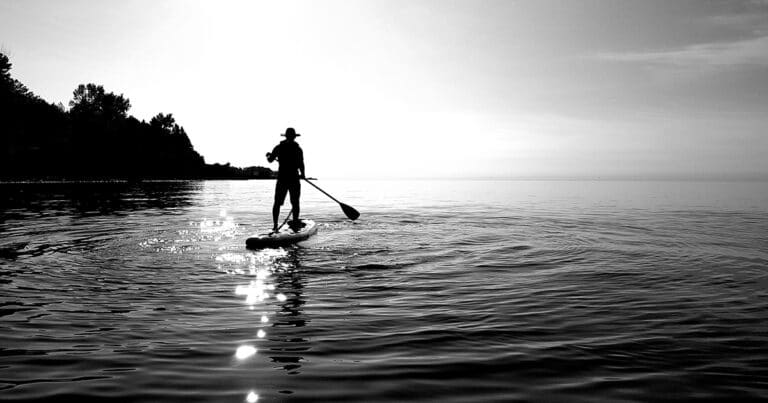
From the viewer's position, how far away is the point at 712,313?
620cm

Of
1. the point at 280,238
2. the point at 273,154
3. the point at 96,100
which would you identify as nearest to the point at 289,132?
the point at 273,154

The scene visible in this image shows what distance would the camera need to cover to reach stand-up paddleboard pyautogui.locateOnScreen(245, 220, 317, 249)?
1149 centimetres

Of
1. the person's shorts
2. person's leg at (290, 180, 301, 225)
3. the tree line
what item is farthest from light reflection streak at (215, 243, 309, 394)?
the tree line

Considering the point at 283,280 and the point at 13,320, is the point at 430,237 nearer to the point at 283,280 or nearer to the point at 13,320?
the point at 283,280

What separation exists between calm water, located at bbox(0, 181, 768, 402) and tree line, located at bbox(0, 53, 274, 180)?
81595mm

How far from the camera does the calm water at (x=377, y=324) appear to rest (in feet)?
12.6

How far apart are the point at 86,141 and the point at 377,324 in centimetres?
10716

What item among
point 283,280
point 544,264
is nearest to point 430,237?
point 544,264

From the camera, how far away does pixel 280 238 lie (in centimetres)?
1221

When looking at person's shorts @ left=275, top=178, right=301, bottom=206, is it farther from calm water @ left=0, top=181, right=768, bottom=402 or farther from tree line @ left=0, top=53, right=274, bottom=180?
tree line @ left=0, top=53, right=274, bottom=180

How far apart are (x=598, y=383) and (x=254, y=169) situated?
647 ft

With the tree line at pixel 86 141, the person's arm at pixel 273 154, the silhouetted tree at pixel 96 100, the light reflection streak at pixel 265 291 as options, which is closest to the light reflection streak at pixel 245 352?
the light reflection streak at pixel 265 291

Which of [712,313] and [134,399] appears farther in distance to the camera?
[712,313]

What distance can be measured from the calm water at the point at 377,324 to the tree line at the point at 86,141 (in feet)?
268
